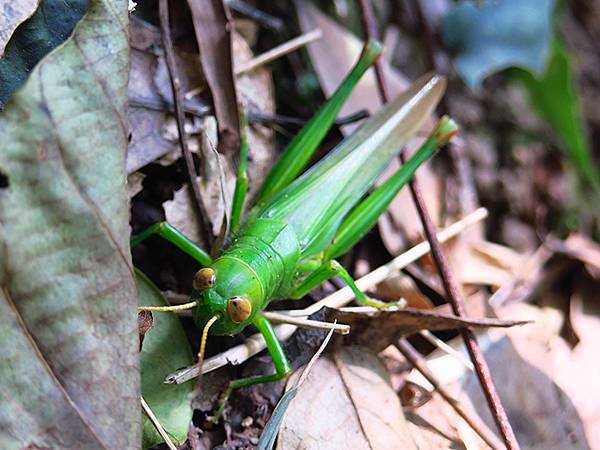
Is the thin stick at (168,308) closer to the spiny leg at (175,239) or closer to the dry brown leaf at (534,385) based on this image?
the spiny leg at (175,239)

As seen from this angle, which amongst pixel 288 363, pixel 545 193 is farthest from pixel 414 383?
pixel 545 193

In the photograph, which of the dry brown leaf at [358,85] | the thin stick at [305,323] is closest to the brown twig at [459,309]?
the dry brown leaf at [358,85]

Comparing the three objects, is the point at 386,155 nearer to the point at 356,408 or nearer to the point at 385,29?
the point at 356,408

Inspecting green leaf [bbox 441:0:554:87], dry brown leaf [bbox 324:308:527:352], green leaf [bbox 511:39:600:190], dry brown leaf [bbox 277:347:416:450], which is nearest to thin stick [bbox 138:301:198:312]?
dry brown leaf [bbox 277:347:416:450]

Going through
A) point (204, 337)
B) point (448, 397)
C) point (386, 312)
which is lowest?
point (448, 397)

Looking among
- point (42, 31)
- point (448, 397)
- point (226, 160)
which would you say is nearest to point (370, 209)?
point (226, 160)

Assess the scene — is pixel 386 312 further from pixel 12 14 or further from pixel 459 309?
pixel 12 14

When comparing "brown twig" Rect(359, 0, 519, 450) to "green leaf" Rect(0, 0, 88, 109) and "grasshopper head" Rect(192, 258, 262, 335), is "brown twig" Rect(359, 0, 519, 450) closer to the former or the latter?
"grasshopper head" Rect(192, 258, 262, 335)
